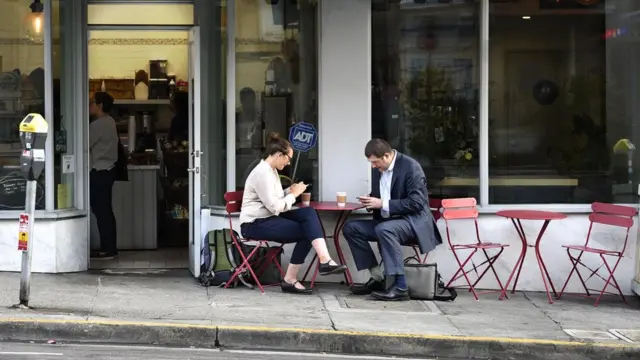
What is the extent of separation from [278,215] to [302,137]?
110 cm

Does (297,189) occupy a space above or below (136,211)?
above

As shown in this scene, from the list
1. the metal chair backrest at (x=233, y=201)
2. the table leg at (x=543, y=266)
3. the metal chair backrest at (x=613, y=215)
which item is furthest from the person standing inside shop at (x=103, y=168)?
the metal chair backrest at (x=613, y=215)

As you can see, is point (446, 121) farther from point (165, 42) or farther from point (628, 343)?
point (165, 42)

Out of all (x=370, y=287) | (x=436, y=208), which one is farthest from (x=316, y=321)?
(x=436, y=208)

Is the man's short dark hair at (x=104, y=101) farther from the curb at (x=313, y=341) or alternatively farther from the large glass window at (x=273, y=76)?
the curb at (x=313, y=341)

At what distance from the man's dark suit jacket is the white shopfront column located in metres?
0.69

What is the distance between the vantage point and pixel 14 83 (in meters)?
8.59

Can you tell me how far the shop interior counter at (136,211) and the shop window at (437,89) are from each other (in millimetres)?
3275

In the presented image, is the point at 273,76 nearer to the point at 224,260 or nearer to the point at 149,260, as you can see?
the point at 224,260

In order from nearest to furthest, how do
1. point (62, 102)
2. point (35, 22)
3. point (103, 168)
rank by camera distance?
point (35, 22)
point (62, 102)
point (103, 168)

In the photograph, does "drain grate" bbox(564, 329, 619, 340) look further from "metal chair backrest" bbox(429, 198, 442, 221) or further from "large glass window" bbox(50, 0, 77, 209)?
"large glass window" bbox(50, 0, 77, 209)

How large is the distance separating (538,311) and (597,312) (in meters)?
0.56

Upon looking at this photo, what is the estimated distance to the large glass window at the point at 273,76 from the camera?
8.81 metres

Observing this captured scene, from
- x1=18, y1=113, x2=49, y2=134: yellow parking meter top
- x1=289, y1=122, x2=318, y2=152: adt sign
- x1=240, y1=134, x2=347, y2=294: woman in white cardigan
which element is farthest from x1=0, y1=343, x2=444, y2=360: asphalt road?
x1=289, y1=122, x2=318, y2=152: adt sign
